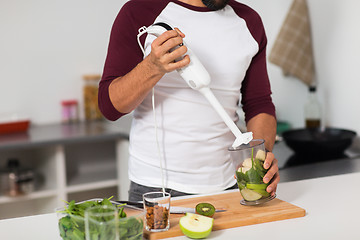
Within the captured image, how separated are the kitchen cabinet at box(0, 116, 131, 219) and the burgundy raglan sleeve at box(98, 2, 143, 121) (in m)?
1.24

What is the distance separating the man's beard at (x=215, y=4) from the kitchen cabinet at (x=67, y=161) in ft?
4.20

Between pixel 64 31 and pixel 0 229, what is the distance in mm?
2032

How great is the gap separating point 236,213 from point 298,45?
157 centimetres

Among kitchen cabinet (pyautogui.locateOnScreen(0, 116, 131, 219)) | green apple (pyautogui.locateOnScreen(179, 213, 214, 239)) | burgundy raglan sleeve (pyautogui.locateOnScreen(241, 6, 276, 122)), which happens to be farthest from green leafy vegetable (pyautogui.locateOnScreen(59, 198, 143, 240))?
kitchen cabinet (pyautogui.locateOnScreen(0, 116, 131, 219))

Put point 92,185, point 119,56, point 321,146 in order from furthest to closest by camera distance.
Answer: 1. point 92,185
2. point 321,146
3. point 119,56

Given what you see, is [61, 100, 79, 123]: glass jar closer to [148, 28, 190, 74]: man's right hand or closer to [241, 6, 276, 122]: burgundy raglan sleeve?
[241, 6, 276, 122]: burgundy raglan sleeve

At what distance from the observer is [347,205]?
116 centimetres

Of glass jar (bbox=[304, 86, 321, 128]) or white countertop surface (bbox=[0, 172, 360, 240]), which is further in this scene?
glass jar (bbox=[304, 86, 321, 128])

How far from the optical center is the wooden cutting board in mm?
1003

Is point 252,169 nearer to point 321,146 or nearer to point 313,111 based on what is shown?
point 321,146

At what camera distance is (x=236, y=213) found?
3.54ft

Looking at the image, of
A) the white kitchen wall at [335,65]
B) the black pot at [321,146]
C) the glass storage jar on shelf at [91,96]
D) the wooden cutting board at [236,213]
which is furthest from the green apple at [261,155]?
the glass storage jar on shelf at [91,96]

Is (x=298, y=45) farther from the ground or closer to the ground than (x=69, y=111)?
farther from the ground

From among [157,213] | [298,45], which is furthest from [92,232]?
[298,45]
